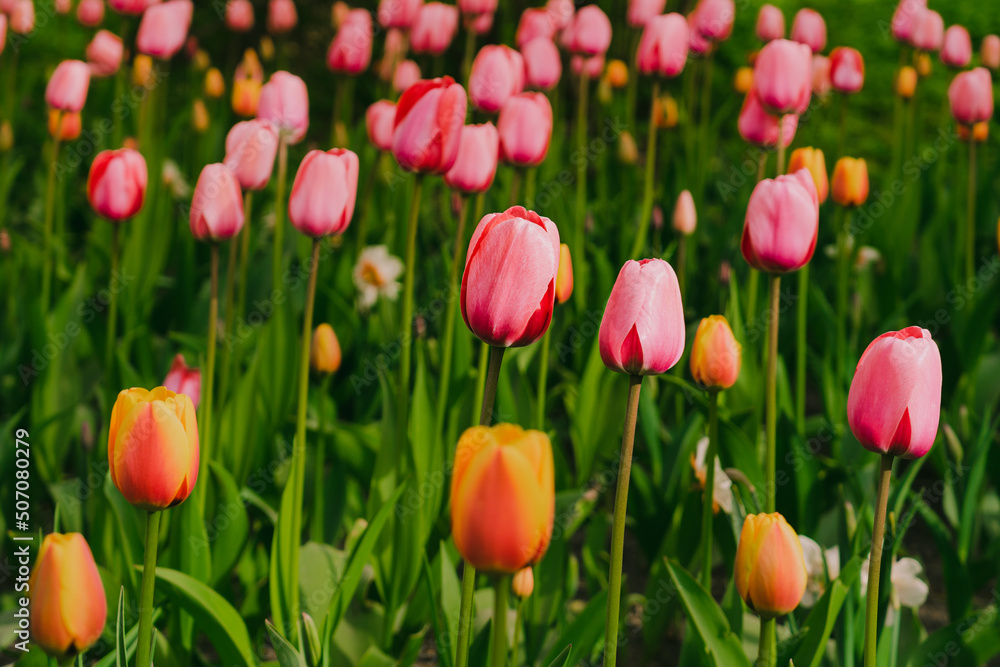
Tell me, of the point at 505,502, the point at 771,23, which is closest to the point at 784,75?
the point at 505,502

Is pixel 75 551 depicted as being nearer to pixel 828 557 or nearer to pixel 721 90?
pixel 828 557

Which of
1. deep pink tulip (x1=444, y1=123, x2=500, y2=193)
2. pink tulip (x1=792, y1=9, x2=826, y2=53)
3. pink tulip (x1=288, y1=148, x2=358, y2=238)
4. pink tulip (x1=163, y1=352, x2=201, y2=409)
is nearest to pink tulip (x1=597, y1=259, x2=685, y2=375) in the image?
pink tulip (x1=288, y1=148, x2=358, y2=238)

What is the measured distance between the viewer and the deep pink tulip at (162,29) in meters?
2.86

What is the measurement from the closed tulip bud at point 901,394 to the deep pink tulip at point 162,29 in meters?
2.55

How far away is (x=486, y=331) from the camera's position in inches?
38.6

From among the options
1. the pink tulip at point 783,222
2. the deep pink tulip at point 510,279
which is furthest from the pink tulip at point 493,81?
the deep pink tulip at point 510,279

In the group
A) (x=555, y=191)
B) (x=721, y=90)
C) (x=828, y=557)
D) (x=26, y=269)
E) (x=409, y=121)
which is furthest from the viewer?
(x=721, y=90)

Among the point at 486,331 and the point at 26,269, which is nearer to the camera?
the point at 486,331

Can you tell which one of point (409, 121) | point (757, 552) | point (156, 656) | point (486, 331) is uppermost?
point (409, 121)

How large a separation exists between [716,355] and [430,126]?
0.61 metres

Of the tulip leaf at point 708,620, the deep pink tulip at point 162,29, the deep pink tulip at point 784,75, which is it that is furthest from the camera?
the deep pink tulip at point 162,29

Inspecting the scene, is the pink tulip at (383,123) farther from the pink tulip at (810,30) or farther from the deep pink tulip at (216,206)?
the pink tulip at (810,30)

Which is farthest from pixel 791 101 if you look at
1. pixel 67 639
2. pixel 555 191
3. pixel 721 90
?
pixel 721 90

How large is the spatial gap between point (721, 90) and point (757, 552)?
15.9 ft
